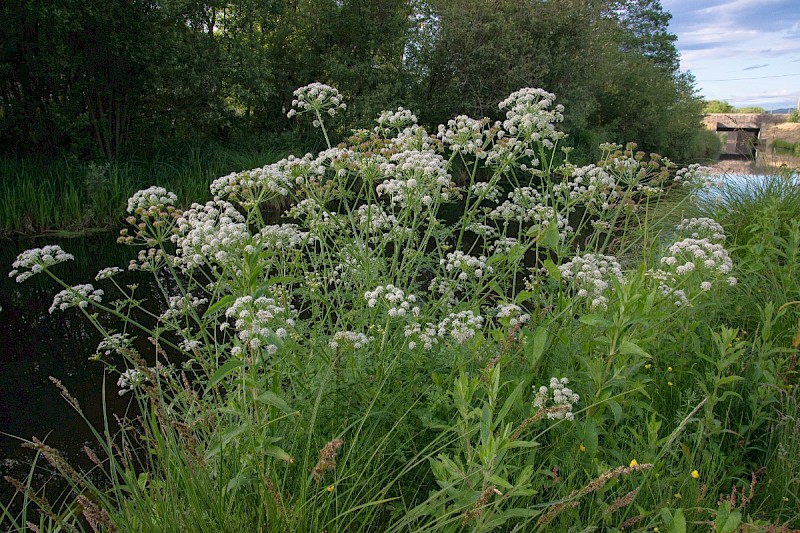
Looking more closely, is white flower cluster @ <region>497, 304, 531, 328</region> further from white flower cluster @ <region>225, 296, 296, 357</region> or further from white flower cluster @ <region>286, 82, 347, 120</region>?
white flower cluster @ <region>286, 82, 347, 120</region>

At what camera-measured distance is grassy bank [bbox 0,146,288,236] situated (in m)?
10.2

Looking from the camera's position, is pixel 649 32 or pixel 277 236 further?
pixel 649 32

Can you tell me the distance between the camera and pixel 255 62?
15352mm

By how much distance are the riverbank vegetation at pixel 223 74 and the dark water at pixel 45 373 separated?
10.9ft

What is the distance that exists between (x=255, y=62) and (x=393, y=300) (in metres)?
14.4

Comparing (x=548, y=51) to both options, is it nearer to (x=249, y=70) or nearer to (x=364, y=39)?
(x=364, y=39)

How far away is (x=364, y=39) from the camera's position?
18.0 metres

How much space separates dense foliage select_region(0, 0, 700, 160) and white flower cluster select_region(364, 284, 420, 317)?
39.7ft

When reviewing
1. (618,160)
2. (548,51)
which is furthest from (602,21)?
(618,160)

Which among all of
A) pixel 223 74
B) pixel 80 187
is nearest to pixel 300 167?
pixel 80 187

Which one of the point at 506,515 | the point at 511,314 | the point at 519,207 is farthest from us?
the point at 519,207

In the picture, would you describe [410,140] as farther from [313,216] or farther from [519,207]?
[519,207]

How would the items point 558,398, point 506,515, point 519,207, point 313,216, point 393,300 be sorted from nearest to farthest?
1. point 506,515
2. point 558,398
3. point 393,300
4. point 313,216
5. point 519,207

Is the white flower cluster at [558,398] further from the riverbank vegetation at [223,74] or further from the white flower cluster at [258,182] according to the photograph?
the riverbank vegetation at [223,74]
